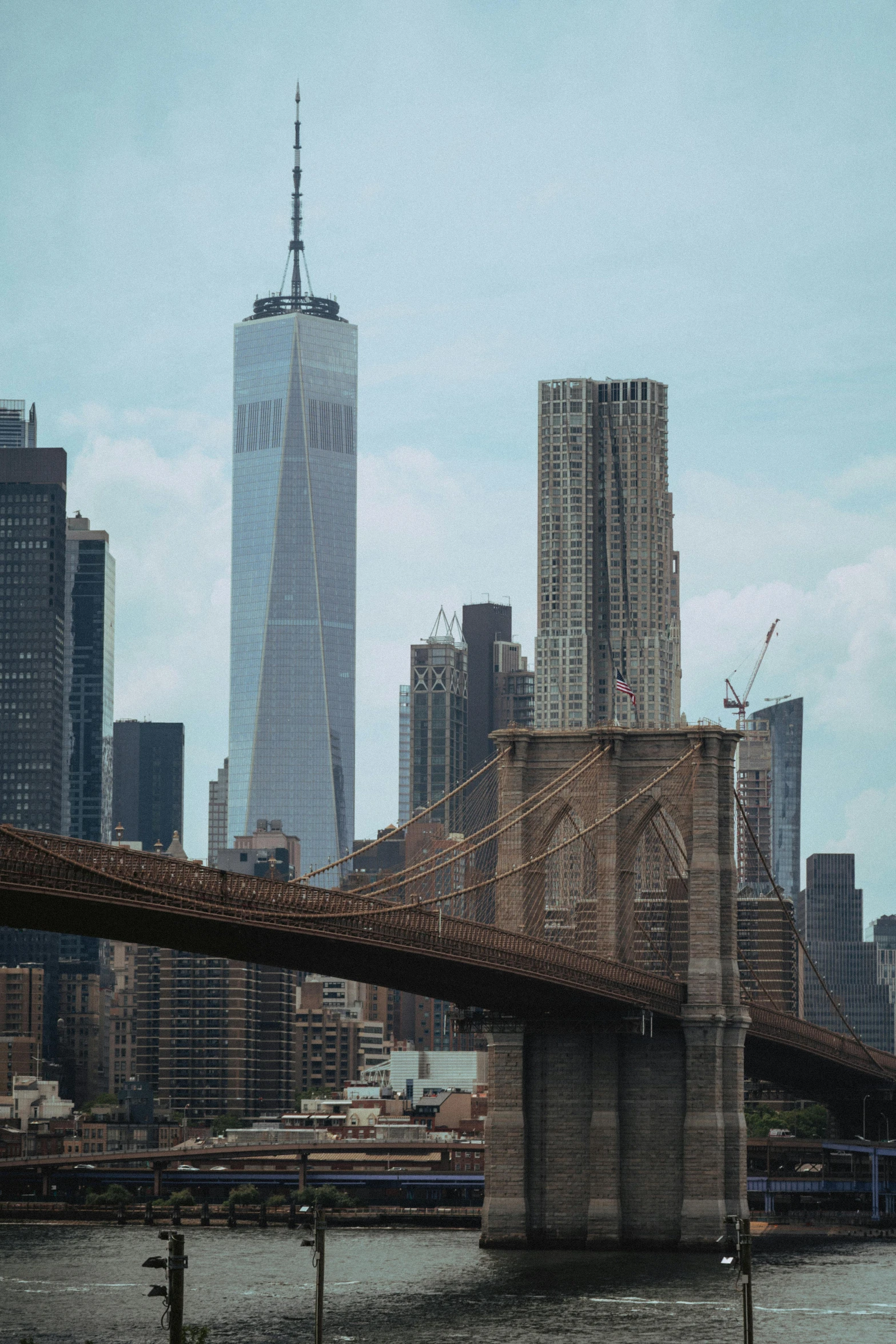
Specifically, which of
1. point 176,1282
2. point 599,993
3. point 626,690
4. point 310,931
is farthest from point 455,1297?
point 626,690

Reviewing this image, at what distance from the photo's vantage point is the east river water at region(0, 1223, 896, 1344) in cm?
6725

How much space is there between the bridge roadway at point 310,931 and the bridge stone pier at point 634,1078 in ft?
4.74

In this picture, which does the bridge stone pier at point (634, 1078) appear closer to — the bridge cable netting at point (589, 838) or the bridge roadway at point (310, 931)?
the bridge cable netting at point (589, 838)

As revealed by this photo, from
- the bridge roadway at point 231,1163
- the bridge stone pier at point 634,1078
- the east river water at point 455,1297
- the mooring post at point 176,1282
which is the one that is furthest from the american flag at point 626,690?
the mooring post at point 176,1282

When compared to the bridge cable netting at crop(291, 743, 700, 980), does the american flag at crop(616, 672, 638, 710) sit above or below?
above

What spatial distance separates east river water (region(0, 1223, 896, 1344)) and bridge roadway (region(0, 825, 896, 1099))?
9157 millimetres

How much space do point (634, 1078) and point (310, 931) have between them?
25.5 meters

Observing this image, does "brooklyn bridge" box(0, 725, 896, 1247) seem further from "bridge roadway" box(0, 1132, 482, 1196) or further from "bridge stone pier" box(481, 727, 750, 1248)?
"bridge roadway" box(0, 1132, 482, 1196)

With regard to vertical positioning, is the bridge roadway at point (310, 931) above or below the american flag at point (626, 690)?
below

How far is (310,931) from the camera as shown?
236ft

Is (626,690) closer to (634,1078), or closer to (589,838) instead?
(589,838)

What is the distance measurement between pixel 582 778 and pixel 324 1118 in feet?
339

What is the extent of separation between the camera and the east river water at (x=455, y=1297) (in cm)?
6725

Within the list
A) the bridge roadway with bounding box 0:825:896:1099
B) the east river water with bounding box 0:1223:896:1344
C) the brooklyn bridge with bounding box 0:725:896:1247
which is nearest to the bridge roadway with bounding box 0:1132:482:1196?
the east river water with bounding box 0:1223:896:1344
